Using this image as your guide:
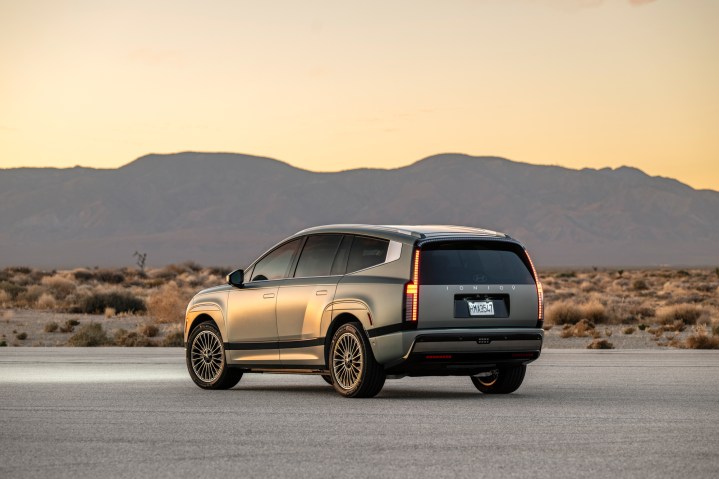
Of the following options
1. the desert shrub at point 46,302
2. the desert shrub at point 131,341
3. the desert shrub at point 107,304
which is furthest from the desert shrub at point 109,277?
the desert shrub at point 131,341

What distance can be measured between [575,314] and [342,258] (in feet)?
98.5

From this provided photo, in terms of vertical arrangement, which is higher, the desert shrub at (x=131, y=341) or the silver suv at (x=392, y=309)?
the silver suv at (x=392, y=309)

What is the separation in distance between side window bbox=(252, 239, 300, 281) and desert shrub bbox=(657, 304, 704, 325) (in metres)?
28.5

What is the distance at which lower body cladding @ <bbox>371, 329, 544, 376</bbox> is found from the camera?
610 inches

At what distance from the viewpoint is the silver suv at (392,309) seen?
15.6 meters

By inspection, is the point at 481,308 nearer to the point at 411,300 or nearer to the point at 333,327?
the point at 411,300

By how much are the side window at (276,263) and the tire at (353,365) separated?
62.5 inches

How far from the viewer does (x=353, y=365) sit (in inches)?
634

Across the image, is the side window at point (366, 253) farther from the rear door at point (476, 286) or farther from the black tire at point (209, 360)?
the black tire at point (209, 360)

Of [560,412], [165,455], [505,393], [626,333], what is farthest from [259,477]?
[626,333]

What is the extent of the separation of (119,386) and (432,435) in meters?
7.07

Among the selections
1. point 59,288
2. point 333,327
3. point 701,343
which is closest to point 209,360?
point 333,327

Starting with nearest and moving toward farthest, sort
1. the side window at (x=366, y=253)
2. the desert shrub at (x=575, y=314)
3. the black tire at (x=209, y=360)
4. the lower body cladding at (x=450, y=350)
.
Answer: the lower body cladding at (x=450, y=350), the side window at (x=366, y=253), the black tire at (x=209, y=360), the desert shrub at (x=575, y=314)

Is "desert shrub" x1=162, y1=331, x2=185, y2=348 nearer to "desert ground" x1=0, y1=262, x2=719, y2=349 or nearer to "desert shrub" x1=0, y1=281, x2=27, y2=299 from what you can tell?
"desert ground" x1=0, y1=262, x2=719, y2=349
